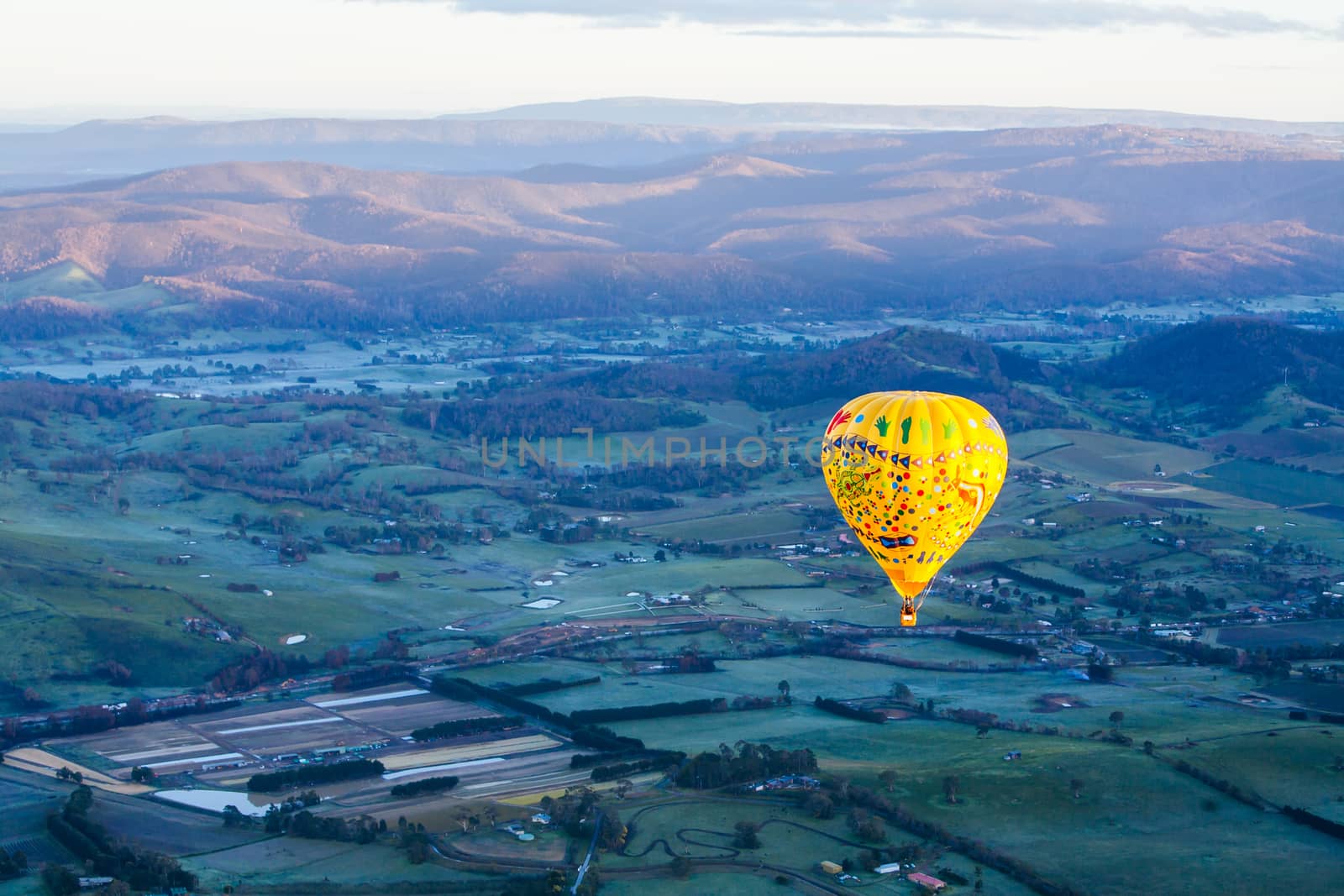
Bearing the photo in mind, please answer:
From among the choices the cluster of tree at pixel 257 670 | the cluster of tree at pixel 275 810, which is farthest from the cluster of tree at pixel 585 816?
the cluster of tree at pixel 257 670

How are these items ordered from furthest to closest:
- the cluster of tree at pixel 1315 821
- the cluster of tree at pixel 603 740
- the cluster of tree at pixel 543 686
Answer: the cluster of tree at pixel 543 686
the cluster of tree at pixel 603 740
the cluster of tree at pixel 1315 821

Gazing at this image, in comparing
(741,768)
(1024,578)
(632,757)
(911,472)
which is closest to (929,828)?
(741,768)

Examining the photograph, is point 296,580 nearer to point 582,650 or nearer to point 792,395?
point 582,650

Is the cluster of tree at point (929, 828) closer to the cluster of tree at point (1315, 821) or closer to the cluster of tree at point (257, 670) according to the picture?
the cluster of tree at point (1315, 821)

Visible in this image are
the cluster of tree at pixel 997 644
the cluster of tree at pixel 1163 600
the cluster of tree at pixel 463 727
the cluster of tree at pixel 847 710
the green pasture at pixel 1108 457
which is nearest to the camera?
the cluster of tree at pixel 463 727

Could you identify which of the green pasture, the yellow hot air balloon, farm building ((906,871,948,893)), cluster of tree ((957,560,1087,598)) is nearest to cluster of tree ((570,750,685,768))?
the yellow hot air balloon

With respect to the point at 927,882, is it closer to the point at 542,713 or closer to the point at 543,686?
the point at 542,713
